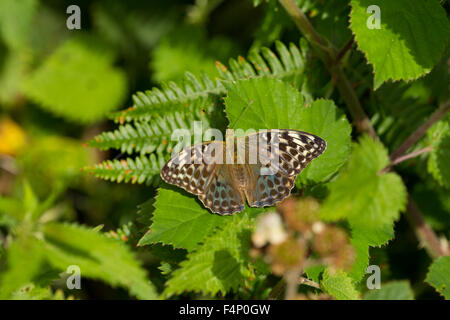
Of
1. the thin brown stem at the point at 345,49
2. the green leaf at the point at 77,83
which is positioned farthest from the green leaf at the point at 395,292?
the green leaf at the point at 77,83

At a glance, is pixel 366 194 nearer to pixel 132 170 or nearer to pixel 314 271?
pixel 314 271

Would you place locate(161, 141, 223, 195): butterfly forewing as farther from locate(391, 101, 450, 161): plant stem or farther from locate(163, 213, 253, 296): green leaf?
locate(391, 101, 450, 161): plant stem

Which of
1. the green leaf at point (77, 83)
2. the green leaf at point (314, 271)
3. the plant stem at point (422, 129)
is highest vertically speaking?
the green leaf at point (77, 83)

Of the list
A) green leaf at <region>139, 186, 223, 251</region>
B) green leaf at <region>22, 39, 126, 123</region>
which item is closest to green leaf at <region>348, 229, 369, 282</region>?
green leaf at <region>139, 186, 223, 251</region>

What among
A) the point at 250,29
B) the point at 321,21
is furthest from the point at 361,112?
the point at 250,29

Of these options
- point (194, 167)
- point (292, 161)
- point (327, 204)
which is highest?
point (194, 167)

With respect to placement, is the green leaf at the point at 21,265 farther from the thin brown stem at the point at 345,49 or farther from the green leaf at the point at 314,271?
the thin brown stem at the point at 345,49

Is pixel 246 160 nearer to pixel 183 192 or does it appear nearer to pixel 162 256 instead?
pixel 183 192
